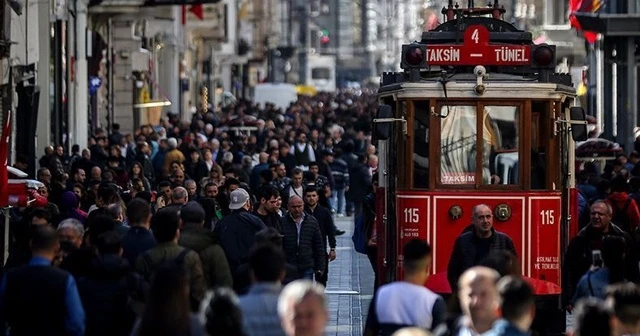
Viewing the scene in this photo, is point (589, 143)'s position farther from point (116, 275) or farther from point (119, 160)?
point (116, 275)

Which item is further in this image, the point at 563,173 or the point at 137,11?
the point at 137,11

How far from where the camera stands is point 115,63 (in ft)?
168

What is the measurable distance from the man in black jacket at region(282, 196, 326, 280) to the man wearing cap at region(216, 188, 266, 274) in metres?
1.06

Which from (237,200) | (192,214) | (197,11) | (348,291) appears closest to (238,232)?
(237,200)

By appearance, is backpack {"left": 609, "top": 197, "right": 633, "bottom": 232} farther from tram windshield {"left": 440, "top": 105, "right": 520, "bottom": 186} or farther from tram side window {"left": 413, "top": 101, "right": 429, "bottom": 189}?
tram side window {"left": 413, "top": 101, "right": 429, "bottom": 189}

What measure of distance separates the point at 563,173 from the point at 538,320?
140 cm

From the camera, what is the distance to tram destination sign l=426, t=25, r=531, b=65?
17.6m

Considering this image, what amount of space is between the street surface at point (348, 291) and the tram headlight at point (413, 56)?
257 centimetres

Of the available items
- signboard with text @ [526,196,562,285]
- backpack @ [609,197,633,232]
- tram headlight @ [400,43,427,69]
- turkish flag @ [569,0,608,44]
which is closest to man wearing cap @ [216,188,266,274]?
tram headlight @ [400,43,427,69]

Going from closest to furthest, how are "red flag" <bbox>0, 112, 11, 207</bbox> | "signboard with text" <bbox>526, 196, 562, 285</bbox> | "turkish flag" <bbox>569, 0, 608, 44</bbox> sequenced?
"signboard with text" <bbox>526, 196, 562, 285</bbox> < "red flag" <bbox>0, 112, 11, 207</bbox> < "turkish flag" <bbox>569, 0, 608, 44</bbox>

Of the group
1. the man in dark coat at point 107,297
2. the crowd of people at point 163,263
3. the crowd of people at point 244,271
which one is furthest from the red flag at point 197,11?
the man in dark coat at point 107,297

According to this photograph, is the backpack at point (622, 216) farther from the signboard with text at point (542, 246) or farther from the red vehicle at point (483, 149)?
the signboard with text at point (542, 246)

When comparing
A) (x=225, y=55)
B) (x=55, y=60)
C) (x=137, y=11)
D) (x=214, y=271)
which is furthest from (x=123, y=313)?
(x=225, y=55)

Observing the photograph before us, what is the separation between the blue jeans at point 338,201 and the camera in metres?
35.7
